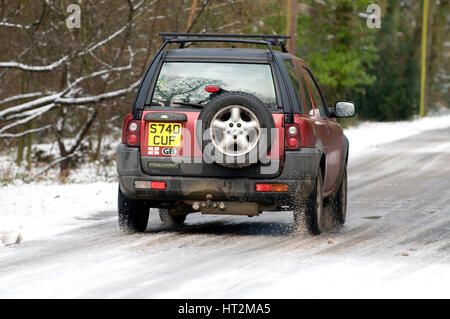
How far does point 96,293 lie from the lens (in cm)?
670

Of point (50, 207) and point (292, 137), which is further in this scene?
point (50, 207)

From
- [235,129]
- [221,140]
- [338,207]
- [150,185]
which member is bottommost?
[338,207]

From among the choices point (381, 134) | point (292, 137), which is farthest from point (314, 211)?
point (381, 134)

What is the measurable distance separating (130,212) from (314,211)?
6.32 ft

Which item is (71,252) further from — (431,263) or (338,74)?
(338,74)

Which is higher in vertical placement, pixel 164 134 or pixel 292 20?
pixel 292 20

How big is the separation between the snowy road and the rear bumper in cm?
45

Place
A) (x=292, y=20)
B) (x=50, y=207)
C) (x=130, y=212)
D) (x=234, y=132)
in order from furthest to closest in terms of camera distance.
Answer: (x=292, y=20) → (x=50, y=207) → (x=130, y=212) → (x=234, y=132)

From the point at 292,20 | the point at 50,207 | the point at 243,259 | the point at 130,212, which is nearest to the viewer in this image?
the point at 243,259

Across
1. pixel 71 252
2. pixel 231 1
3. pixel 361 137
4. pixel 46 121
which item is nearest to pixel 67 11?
pixel 231 1

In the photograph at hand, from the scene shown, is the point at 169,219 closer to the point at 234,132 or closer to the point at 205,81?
the point at 205,81

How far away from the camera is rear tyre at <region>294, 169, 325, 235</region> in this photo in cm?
984

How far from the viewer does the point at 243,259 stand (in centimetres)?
832

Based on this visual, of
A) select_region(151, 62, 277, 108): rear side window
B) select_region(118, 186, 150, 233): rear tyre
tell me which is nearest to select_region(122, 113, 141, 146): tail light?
select_region(151, 62, 277, 108): rear side window
